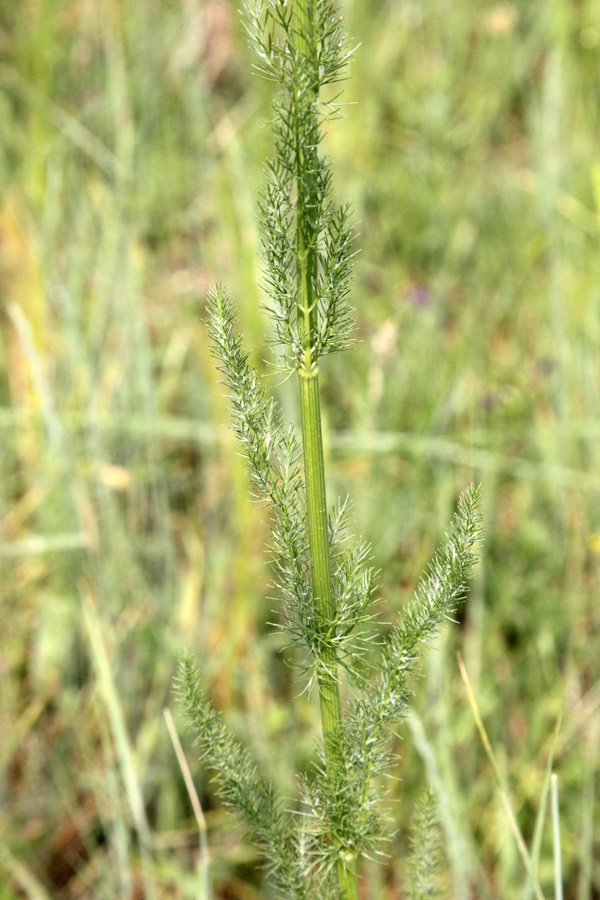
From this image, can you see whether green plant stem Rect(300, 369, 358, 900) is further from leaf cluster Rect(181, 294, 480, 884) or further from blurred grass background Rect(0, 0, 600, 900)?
blurred grass background Rect(0, 0, 600, 900)

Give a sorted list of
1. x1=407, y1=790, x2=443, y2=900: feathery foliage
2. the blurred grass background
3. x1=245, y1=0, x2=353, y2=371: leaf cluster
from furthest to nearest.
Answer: the blurred grass background < x1=407, y1=790, x2=443, y2=900: feathery foliage < x1=245, y1=0, x2=353, y2=371: leaf cluster

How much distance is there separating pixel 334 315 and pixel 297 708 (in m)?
1.17

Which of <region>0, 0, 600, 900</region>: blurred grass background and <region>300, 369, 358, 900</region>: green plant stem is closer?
<region>300, 369, 358, 900</region>: green plant stem

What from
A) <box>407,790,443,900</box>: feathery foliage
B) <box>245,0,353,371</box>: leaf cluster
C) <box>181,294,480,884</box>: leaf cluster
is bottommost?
<box>407,790,443,900</box>: feathery foliage

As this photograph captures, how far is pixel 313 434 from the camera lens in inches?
20.9

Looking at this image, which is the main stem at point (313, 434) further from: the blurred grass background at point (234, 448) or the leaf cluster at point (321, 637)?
the blurred grass background at point (234, 448)

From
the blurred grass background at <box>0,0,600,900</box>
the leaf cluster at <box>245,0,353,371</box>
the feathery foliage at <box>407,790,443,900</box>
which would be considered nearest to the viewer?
the leaf cluster at <box>245,0,353,371</box>

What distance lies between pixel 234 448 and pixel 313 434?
1.17 m

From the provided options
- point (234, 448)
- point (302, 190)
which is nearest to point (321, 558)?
point (302, 190)

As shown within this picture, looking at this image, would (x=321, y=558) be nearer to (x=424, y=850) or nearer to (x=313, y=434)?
(x=313, y=434)

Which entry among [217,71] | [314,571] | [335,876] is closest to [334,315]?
[314,571]

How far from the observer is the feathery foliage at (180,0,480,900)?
1.68 ft

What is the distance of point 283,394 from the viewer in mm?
1672

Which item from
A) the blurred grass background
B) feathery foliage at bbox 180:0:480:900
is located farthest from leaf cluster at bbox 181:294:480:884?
the blurred grass background
